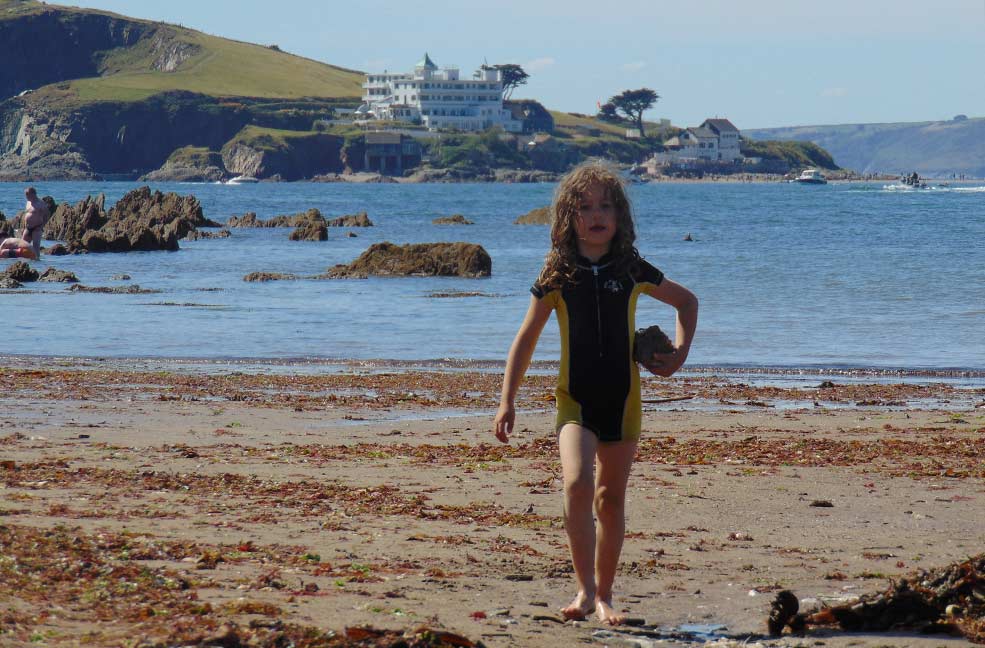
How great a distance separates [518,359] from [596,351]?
14.6 inches

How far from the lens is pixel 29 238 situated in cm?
4003

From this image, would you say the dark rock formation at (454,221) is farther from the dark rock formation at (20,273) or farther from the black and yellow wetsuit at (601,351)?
the black and yellow wetsuit at (601,351)

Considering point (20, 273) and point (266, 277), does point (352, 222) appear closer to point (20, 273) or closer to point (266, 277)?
point (266, 277)

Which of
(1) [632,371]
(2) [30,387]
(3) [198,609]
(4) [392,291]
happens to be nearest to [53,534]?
(3) [198,609]

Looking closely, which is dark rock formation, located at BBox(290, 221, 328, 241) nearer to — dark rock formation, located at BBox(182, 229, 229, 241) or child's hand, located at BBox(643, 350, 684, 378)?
dark rock formation, located at BBox(182, 229, 229, 241)

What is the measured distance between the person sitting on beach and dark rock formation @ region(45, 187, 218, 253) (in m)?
5.94

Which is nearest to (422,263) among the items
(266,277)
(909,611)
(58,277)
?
(266,277)

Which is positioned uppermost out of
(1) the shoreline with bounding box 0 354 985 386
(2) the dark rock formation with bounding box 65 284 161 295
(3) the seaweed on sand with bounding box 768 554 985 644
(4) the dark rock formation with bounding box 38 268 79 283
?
(3) the seaweed on sand with bounding box 768 554 985 644

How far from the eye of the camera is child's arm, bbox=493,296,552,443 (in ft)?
18.9

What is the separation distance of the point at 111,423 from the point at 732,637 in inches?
282

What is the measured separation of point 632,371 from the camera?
5738mm

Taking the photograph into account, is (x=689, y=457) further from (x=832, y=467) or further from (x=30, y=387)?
(x=30, y=387)

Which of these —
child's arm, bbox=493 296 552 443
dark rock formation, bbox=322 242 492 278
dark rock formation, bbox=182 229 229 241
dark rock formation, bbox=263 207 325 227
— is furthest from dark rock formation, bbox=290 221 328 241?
child's arm, bbox=493 296 552 443

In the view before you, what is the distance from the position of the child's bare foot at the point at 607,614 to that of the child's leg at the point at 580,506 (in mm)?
35
